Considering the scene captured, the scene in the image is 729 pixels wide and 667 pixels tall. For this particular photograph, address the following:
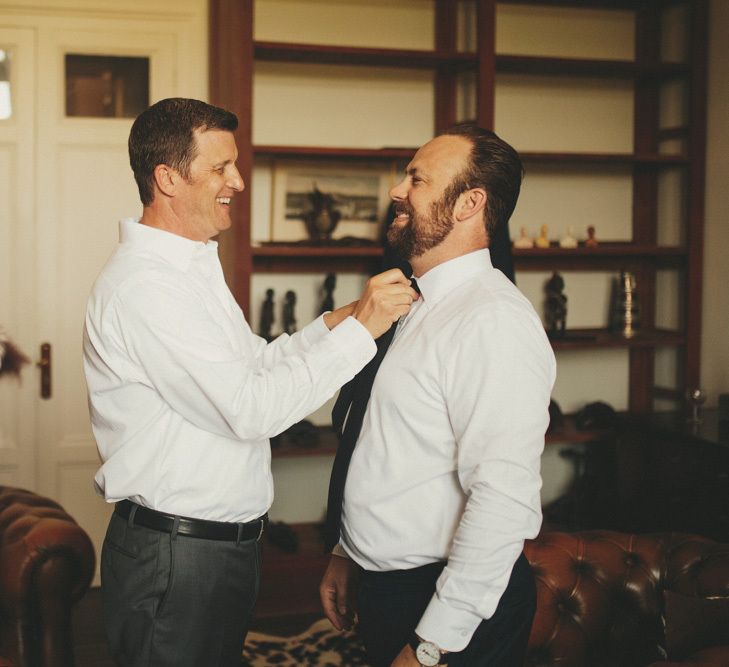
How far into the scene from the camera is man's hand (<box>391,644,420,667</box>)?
169 centimetres

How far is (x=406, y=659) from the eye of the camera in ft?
5.59

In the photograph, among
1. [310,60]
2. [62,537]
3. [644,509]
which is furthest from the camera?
[310,60]

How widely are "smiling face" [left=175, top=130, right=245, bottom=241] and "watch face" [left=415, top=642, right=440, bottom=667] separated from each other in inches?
40.3

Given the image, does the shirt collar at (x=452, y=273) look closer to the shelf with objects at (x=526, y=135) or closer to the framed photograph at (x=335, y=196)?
the shelf with objects at (x=526, y=135)

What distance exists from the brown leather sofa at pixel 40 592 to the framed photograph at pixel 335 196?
2.01m

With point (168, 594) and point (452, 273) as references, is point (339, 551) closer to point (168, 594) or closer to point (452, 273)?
point (168, 594)

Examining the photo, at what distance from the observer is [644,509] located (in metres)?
4.02

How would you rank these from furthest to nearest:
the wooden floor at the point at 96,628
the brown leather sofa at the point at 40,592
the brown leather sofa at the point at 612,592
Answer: the wooden floor at the point at 96,628, the brown leather sofa at the point at 40,592, the brown leather sofa at the point at 612,592

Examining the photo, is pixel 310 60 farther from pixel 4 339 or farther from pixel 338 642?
pixel 338 642

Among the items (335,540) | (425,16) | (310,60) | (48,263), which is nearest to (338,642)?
(335,540)

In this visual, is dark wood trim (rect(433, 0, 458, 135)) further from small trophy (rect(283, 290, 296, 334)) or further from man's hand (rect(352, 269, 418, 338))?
man's hand (rect(352, 269, 418, 338))

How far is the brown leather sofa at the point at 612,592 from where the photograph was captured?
2461 millimetres

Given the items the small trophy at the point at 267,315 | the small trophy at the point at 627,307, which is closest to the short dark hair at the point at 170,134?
the small trophy at the point at 267,315

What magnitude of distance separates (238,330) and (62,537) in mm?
1069
